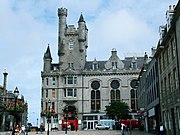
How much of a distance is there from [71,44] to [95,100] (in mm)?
16738

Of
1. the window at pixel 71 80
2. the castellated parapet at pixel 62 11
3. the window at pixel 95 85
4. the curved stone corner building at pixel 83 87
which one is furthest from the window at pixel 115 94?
the castellated parapet at pixel 62 11

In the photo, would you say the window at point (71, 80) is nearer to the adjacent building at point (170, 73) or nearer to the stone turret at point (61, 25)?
the stone turret at point (61, 25)


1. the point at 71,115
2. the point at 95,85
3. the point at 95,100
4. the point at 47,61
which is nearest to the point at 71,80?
the point at 95,85

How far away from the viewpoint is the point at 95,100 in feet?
238

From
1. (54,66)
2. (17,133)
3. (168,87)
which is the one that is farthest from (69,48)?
(168,87)

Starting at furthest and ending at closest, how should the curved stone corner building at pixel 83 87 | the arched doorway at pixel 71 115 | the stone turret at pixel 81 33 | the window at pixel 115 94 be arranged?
the stone turret at pixel 81 33, the window at pixel 115 94, the curved stone corner building at pixel 83 87, the arched doorway at pixel 71 115

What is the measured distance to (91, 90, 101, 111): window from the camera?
72312 millimetres

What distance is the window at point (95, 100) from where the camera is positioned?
72.3 metres

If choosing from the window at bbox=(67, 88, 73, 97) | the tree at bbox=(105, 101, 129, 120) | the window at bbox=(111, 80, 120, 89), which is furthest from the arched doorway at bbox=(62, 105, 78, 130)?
the window at bbox=(111, 80, 120, 89)

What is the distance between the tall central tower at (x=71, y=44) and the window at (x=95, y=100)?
780 centimetres

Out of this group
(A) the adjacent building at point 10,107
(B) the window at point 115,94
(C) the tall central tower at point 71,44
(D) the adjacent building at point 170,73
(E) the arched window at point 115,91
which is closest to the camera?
(D) the adjacent building at point 170,73

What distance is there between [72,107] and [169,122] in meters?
43.8

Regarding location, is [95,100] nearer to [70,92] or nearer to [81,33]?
[70,92]

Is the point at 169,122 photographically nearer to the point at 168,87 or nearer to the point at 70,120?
the point at 168,87
